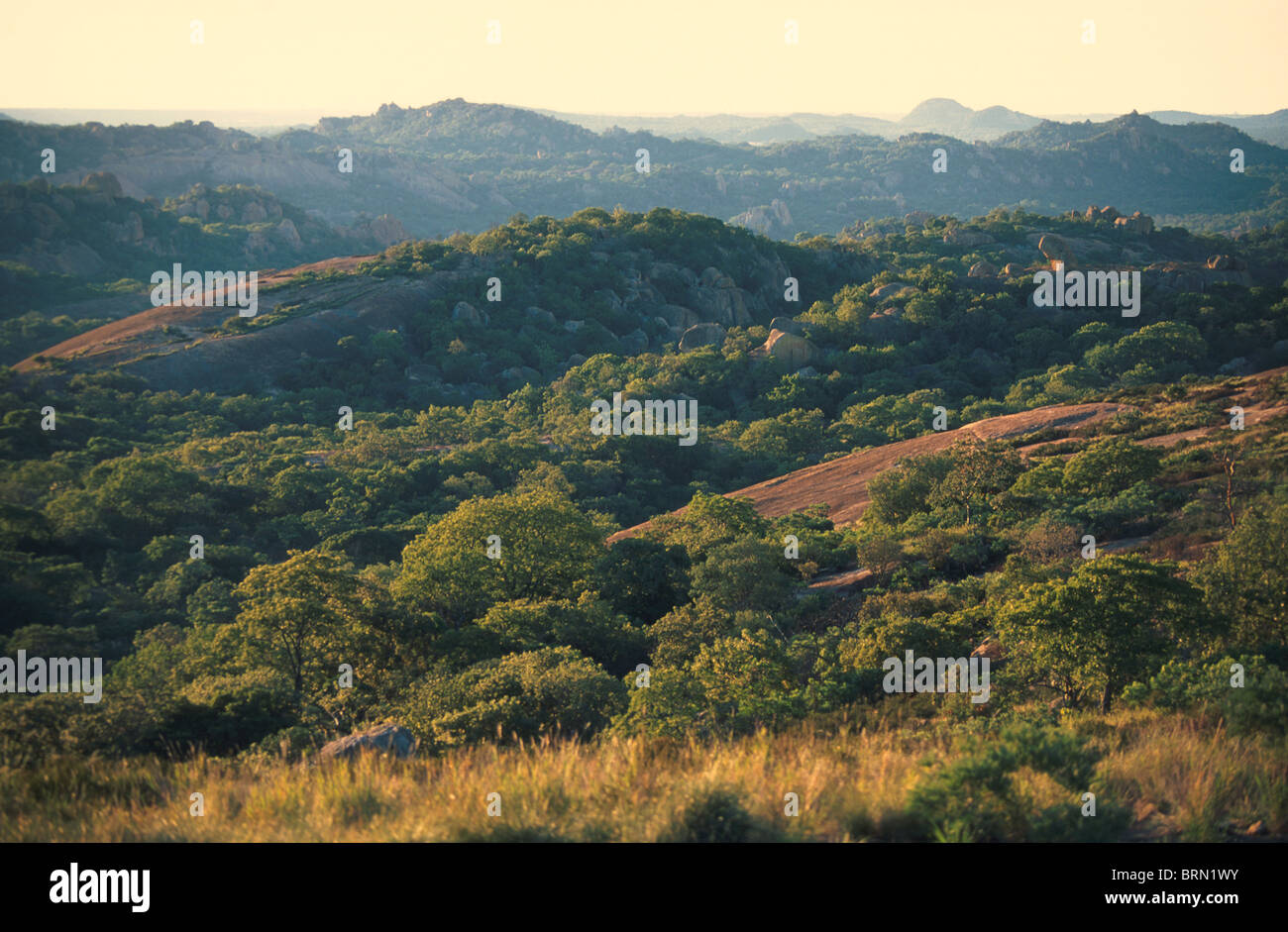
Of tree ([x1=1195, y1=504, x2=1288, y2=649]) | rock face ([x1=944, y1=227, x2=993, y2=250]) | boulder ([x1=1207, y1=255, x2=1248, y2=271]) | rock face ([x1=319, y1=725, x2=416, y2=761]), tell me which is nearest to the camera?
rock face ([x1=319, y1=725, x2=416, y2=761])

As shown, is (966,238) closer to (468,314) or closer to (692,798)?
(468,314)

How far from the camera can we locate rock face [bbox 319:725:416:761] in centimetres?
1114

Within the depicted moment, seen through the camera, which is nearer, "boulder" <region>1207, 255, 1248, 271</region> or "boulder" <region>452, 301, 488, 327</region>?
"boulder" <region>452, 301, 488, 327</region>

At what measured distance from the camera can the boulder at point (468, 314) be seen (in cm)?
9444

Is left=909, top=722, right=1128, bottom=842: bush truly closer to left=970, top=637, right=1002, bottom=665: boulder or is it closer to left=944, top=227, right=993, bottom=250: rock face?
left=970, top=637, right=1002, bottom=665: boulder

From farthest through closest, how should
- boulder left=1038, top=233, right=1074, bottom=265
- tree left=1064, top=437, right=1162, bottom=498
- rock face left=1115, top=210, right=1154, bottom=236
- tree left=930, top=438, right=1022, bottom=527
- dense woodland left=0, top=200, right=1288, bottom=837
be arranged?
1. rock face left=1115, top=210, right=1154, bottom=236
2. boulder left=1038, top=233, right=1074, bottom=265
3. tree left=930, top=438, right=1022, bottom=527
4. tree left=1064, top=437, right=1162, bottom=498
5. dense woodland left=0, top=200, right=1288, bottom=837

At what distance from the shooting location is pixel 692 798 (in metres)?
7.02

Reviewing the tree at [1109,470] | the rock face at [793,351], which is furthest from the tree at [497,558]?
the rock face at [793,351]

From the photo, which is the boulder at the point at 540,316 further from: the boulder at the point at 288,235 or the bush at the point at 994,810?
the bush at the point at 994,810

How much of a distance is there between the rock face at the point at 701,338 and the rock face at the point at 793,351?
314 inches

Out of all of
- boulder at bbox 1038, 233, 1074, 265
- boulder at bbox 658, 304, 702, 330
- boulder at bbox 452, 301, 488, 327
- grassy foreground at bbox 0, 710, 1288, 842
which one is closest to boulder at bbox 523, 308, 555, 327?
boulder at bbox 452, 301, 488, 327

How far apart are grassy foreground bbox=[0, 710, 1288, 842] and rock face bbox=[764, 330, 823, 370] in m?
73.1
